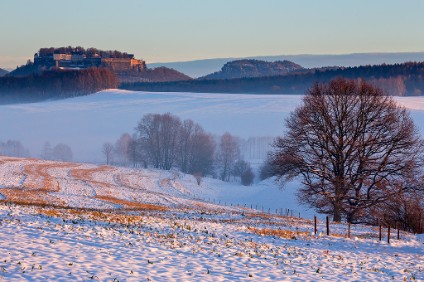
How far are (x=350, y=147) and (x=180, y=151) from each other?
76771 mm

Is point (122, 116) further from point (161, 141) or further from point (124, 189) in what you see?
point (124, 189)

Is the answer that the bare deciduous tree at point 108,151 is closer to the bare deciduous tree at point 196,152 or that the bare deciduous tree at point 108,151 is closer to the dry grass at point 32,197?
the bare deciduous tree at point 196,152

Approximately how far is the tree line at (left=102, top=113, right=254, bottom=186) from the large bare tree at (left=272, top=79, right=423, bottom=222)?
64603 mm

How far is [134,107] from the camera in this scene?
175 m

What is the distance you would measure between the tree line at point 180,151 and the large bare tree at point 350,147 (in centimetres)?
6460

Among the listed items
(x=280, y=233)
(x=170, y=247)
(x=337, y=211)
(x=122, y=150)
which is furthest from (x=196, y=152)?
(x=170, y=247)

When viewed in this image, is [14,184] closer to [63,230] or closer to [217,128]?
[63,230]

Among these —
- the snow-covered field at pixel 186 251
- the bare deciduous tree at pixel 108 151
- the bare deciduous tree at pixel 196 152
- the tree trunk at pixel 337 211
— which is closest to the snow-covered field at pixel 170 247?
the snow-covered field at pixel 186 251

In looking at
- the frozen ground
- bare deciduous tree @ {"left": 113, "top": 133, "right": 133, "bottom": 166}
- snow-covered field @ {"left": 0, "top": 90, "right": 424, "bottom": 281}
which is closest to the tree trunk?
snow-covered field @ {"left": 0, "top": 90, "right": 424, "bottom": 281}

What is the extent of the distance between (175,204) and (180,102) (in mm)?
129771

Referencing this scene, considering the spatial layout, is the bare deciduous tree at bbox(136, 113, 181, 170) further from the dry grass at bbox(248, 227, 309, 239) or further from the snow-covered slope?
the dry grass at bbox(248, 227, 309, 239)

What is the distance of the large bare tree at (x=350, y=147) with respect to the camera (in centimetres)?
4250

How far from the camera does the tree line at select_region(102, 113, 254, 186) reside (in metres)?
114

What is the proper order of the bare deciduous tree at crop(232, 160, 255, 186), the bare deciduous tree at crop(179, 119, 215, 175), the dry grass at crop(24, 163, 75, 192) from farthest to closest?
the bare deciduous tree at crop(179, 119, 215, 175)
the bare deciduous tree at crop(232, 160, 255, 186)
the dry grass at crop(24, 163, 75, 192)
